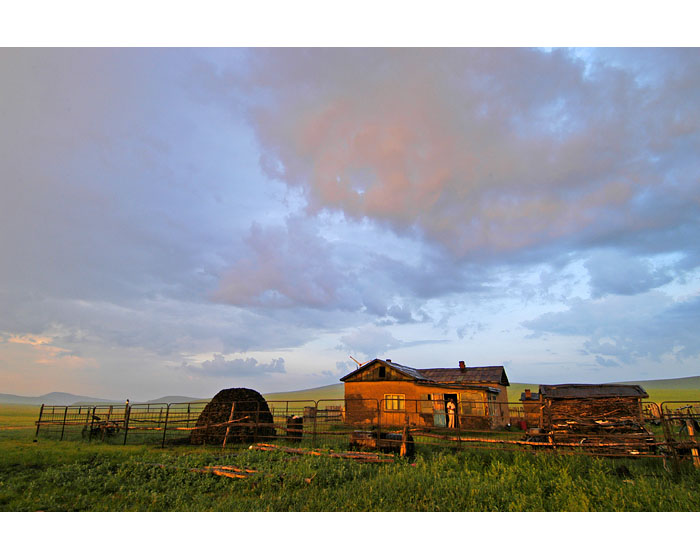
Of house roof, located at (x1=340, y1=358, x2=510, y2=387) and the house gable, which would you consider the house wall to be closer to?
the house gable

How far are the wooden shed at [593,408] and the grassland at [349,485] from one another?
297 cm

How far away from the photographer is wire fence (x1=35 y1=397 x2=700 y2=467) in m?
12.9

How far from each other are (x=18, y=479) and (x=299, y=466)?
7595mm

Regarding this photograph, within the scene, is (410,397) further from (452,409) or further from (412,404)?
(452,409)

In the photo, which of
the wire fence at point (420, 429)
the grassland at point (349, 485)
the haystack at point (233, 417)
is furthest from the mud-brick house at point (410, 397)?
the grassland at point (349, 485)

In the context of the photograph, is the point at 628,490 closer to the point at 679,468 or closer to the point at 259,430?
the point at 679,468

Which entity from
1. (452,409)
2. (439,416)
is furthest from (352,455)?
→ (452,409)

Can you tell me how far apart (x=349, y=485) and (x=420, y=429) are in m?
6.89

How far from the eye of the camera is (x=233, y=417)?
20156 millimetres

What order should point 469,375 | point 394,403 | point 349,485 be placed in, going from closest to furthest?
point 349,485
point 394,403
point 469,375

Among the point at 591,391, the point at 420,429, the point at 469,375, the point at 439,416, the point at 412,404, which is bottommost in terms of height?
the point at 439,416

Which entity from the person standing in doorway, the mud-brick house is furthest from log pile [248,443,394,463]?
the person standing in doorway

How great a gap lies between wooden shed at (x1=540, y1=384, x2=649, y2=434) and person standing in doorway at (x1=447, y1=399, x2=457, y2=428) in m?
12.4

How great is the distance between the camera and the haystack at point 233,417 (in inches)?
777
